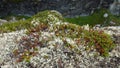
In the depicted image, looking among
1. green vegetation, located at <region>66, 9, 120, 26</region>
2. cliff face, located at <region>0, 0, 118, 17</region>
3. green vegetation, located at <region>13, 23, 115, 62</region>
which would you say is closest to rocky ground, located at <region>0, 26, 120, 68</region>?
green vegetation, located at <region>13, 23, 115, 62</region>

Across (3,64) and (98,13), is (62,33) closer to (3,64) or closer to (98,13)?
(3,64)

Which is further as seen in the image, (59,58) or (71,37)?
(71,37)

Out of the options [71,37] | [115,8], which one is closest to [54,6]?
[115,8]

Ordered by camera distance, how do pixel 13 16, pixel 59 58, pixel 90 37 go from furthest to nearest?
pixel 13 16 < pixel 90 37 < pixel 59 58

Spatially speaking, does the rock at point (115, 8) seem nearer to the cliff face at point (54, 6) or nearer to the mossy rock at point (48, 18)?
the cliff face at point (54, 6)

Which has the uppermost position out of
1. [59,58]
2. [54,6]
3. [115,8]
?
[59,58]

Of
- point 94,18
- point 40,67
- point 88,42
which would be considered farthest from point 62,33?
point 94,18

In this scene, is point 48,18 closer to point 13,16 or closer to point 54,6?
point 13,16

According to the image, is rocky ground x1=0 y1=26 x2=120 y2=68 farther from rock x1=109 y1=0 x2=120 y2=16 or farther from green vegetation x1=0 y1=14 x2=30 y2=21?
rock x1=109 y1=0 x2=120 y2=16
